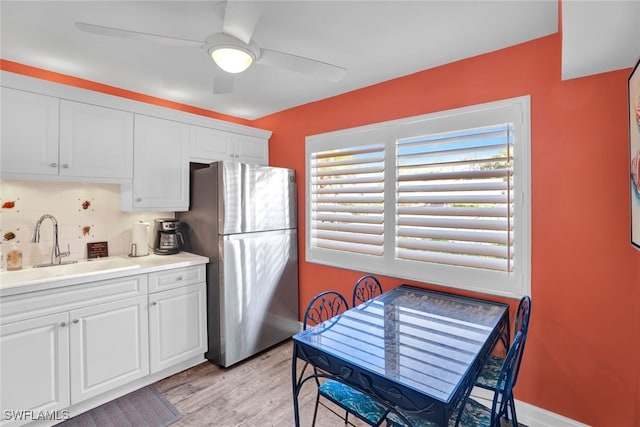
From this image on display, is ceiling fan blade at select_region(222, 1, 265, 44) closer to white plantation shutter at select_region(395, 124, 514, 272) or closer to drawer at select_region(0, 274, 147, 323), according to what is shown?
white plantation shutter at select_region(395, 124, 514, 272)

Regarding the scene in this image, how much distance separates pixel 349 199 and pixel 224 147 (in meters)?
1.43

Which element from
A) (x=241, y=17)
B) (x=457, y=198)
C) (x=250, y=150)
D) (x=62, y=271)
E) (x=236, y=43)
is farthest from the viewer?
(x=250, y=150)

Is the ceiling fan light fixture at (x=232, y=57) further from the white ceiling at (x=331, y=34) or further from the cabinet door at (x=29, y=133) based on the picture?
the cabinet door at (x=29, y=133)

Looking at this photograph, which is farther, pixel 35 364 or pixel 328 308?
pixel 328 308

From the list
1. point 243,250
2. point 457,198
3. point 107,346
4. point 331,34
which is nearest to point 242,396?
point 107,346

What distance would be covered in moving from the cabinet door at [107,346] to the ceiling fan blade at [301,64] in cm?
195

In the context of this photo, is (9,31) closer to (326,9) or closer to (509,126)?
(326,9)

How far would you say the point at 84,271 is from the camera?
91.8 inches

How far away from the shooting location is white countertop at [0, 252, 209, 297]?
1.78 metres

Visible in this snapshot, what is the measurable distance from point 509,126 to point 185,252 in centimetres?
Answer: 288

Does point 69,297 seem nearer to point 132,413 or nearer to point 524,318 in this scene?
point 132,413

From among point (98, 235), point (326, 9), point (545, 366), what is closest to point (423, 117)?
point (326, 9)

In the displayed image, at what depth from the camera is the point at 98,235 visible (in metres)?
2.58

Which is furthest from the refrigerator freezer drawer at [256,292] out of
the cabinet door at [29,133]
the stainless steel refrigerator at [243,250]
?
the cabinet door at [29,133]
